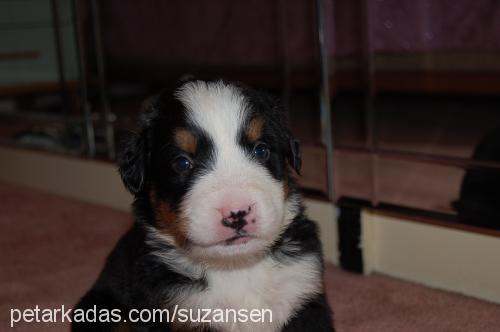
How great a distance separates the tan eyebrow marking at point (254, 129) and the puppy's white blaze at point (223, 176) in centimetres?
2

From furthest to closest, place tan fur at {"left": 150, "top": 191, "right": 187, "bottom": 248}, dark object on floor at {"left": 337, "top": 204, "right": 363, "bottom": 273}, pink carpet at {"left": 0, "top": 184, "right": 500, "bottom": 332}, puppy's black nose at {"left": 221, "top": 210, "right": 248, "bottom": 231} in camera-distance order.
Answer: dark object on floor at {"left": 337, "top": 204, "right": 363, "bottom": 273} < pink carpet at {"left": 0, "top": 184, "right": 500, "bottom": 332} < tan fur at {"left": 150, "top": 191, "right": 187, "bottom": 248} < puppy's black nose at {"left": 221, "top": 210, "right": 248, "bottom": 231}

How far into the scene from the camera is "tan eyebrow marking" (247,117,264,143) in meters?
1.73

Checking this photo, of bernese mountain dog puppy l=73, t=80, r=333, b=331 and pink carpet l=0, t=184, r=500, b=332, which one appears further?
pink carpet l=0, t=184, r=500, b=332

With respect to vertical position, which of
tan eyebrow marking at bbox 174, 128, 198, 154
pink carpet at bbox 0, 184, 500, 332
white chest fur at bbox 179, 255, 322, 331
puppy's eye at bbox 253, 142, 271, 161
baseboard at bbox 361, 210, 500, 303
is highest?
tan eyebrow marking at bbox 174, 128, 198, 154

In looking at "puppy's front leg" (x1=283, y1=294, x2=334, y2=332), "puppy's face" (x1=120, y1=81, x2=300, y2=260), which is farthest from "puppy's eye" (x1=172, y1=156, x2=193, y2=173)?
"puppy's front leg" (x1=283, y1=294, x2=334, y2=332)

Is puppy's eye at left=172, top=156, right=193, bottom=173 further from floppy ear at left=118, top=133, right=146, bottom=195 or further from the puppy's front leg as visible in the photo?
the puppy's front leg

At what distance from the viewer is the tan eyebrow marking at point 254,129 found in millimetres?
1734

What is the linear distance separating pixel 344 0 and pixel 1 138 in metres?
2.34

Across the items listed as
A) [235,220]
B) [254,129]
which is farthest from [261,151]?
[235,220]

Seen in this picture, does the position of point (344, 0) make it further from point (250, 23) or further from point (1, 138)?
point (1, 138)

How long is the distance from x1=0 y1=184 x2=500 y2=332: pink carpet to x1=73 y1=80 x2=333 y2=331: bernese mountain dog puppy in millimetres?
317

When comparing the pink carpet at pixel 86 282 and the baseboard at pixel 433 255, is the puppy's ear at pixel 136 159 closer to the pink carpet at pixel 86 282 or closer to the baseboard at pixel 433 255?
the pink carpet at pixel 86 282

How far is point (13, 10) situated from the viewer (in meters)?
4.25

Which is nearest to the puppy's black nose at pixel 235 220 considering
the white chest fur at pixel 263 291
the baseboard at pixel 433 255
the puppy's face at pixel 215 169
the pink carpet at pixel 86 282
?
the puppy's face at pixel 215 169
